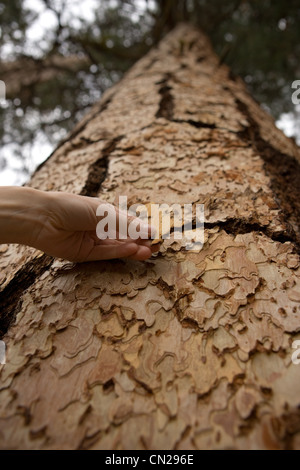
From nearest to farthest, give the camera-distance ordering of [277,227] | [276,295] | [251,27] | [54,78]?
[276,295]
[277,227]
[251,27]
[54,78]

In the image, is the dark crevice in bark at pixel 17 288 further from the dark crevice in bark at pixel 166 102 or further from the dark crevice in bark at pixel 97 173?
the dark crevice in bark at pixel 166 102

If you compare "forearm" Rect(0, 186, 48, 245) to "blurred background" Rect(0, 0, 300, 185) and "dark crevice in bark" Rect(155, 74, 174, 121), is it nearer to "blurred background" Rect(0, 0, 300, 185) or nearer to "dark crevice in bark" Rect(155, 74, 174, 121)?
"dark crevice in bark" Rect(155, 74, 174, 121)

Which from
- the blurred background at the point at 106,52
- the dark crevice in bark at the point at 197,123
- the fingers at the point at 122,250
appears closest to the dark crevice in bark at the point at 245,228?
the fingers at the point at 122,250

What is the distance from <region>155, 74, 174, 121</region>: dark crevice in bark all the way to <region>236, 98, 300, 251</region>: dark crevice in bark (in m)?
0.31

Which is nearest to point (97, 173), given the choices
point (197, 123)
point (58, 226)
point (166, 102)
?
point (58, 226)

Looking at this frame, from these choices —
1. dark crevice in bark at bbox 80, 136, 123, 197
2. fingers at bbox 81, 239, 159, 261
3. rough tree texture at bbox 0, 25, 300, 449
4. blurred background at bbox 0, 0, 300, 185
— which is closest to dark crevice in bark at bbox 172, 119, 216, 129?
rough tree texture at bbox 0, 25, 300, 449

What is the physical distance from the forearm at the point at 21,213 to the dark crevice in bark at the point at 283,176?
1.86 feet

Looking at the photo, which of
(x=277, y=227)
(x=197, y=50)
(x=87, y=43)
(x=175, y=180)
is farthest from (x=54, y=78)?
(x=277, y=227)

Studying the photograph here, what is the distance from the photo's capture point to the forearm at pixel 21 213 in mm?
580

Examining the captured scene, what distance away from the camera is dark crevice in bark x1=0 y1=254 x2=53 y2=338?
0.58 metres

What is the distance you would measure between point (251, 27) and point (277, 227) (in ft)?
12.4

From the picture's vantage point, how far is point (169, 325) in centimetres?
52
